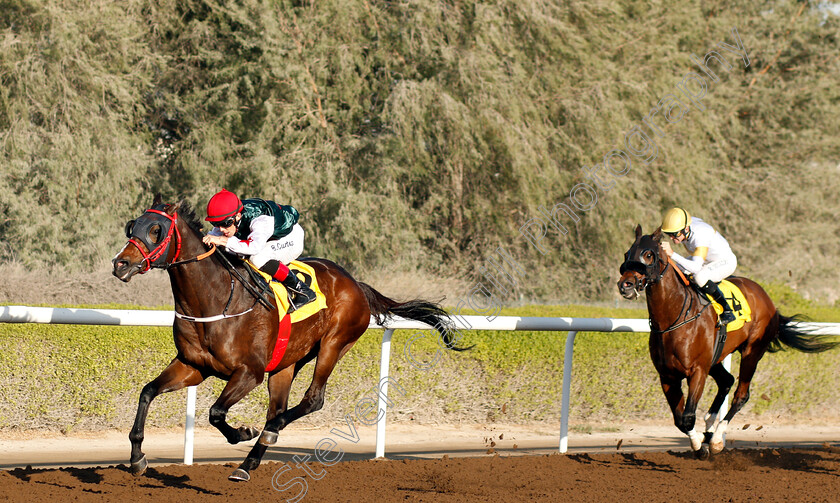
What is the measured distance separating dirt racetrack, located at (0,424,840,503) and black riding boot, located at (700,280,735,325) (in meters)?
0.91

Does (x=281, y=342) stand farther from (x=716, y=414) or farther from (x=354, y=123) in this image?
(x=354, y=123)

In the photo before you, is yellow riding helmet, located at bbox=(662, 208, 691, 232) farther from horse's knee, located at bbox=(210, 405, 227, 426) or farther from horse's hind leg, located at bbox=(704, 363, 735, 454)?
horse's knee, located at bbox=(210, 405, 227, 426)

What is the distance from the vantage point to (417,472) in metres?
4.70

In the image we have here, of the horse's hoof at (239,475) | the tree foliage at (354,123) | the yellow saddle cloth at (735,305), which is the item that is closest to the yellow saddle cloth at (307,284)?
the horse's hoof at (239,475)

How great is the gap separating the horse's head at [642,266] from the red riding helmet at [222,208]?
7.56ft

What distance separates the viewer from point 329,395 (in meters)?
6.56

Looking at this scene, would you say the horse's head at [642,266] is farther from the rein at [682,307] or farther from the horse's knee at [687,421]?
the horse's knee at [687,421]

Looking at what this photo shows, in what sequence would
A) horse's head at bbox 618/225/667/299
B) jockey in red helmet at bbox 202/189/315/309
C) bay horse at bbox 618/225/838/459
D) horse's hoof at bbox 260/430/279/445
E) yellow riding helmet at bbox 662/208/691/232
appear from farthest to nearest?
1. yellow riding helmet at bbox 662/208/691/232
2. bay horse at bbox 618/225/838/459
3. horse's head at bbox 618/225/667/299
4. horse's hoof at bbox 260/430/279/445
5. jockey in red helmet at bbox 202/189/315/309

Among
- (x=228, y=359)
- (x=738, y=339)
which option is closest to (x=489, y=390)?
(x=738, y=339)

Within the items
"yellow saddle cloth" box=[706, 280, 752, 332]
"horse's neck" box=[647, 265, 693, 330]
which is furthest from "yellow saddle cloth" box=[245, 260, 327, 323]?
"yellow saddle cloth" box=[706, 280, 752, 332]

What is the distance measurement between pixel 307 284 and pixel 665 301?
226 cm

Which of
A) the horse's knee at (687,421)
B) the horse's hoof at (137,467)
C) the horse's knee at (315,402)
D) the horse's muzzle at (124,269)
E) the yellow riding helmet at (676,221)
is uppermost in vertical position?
the horse's muzzle at (124,269)

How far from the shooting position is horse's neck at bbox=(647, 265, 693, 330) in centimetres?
526

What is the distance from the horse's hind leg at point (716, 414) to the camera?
5559mm
